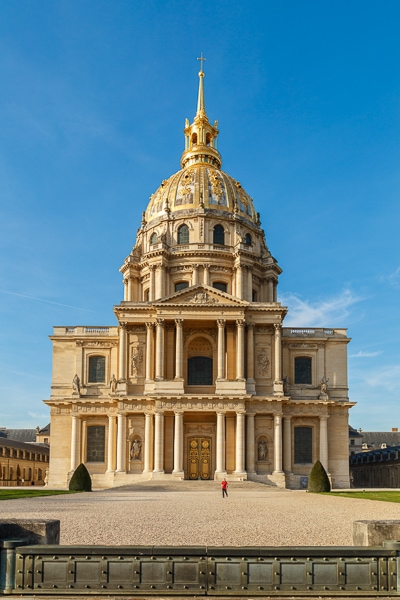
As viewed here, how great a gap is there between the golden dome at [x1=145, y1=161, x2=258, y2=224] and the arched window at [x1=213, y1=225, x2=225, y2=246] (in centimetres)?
156

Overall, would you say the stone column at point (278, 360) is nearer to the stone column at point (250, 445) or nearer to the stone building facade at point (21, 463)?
the stone column at point (250, 445)

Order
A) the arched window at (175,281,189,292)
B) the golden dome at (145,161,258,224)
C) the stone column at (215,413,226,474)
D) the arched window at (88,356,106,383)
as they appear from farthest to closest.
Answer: the golden dome at (145,161,258,224), the arched window at (175,281,189,292), the arched window at (88,356,106,383), the stone column at (215,413,226,474)

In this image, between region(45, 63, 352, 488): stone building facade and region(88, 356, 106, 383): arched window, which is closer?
region(45, 63, 352, 488): stone building facade

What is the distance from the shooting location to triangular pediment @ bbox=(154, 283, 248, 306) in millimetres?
57344

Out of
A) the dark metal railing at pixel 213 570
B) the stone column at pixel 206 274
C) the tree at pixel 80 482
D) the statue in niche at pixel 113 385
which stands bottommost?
the tree at pixel 80 482

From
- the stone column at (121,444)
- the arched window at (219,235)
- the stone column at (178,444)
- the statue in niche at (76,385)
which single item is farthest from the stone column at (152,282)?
the stone column at (178,444)

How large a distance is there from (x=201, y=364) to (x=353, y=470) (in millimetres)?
39998

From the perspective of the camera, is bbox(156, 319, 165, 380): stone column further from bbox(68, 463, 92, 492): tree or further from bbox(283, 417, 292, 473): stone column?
bbox(68, 463, 92, 492): tree

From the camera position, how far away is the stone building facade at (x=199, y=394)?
55.7 meters

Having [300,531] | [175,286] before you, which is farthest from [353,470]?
[300,531]

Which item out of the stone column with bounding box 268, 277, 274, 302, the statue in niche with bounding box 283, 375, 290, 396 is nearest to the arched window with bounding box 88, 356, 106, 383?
the statue in niche with bounding box 283, 375, 290, 396

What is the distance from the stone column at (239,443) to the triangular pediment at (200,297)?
914 centimetres

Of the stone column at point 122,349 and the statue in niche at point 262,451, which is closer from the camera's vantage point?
the statue in niche at point 262,451

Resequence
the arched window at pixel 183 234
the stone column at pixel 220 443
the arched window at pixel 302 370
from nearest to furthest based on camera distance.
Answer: the stone column at pixel 220 443, the arched window at pixel 302 370, the arched window at pixel 183 234
